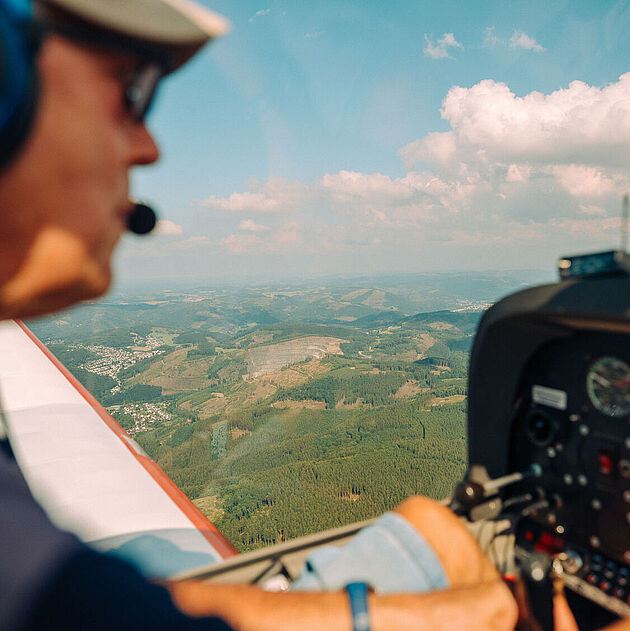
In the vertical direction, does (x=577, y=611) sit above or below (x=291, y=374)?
above

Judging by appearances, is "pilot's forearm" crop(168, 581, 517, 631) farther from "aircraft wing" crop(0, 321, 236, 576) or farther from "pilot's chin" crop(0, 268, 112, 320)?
"aircraft wing" crop(0, 321, 236, 576)

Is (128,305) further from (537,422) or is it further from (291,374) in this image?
(537,422)

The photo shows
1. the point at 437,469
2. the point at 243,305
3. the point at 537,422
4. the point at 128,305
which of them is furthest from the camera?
the point at 243,305

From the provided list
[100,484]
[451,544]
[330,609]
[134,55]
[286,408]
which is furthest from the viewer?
[286,408]

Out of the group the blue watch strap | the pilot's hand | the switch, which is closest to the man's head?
the blue watch strap

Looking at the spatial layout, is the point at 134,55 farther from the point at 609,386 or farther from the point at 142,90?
the point at 609,386

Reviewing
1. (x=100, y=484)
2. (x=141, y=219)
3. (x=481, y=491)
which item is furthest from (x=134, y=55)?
(x=100, y=484)

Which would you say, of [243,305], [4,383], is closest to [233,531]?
[4,383]

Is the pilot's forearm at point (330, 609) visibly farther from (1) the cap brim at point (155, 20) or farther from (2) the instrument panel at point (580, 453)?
(1) the cap brim at point (155, 20)
